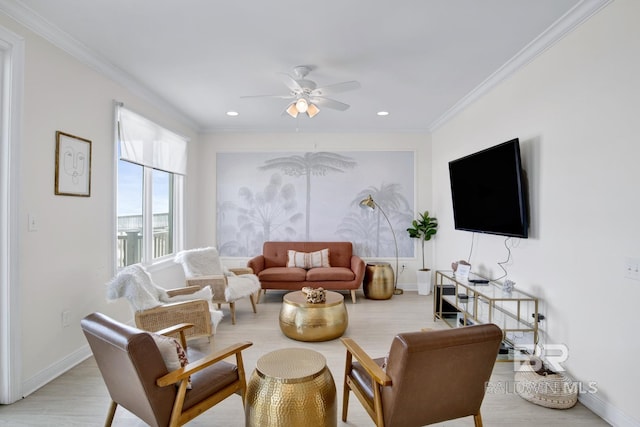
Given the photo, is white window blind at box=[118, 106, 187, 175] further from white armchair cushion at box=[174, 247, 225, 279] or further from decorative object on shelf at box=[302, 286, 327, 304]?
decorative object on shelf at box=[302, 286, 327, 304]

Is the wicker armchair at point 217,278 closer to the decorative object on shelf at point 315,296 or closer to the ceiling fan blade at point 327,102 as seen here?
the decorative object on shelf at point 315,296

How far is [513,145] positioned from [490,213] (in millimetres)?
740

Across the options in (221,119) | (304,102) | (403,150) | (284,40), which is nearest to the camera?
(284,40)

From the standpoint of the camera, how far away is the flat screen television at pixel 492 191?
9.68 feet

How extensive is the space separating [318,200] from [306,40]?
3213 millimetres

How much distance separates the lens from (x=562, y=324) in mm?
2588

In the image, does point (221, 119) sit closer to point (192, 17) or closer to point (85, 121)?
point (85, 121)

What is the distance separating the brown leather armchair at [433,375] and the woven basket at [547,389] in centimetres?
87

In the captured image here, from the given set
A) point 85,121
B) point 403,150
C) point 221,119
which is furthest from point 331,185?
point 85,121

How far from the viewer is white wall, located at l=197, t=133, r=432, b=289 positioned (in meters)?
5.75

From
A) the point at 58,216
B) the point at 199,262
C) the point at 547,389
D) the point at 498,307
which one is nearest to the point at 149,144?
the point at 199,262

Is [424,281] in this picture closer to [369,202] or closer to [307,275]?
[369,202]

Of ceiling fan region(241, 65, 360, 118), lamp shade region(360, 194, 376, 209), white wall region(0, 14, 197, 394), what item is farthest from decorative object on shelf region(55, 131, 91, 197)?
lamp shade region(360, 194, 376, 209)

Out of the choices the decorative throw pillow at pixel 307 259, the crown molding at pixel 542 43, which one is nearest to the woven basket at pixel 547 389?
the crown molding at pixel 542 43
